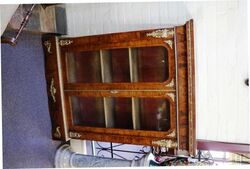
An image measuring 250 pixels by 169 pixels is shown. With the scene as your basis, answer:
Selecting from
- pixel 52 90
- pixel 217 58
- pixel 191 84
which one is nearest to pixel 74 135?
pixel 52 90

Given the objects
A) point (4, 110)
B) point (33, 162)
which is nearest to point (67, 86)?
point (4, 110)

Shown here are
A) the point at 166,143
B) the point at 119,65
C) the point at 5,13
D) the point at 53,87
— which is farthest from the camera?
the point at 53,87

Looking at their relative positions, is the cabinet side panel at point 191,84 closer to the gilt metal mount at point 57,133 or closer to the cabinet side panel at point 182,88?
the cabinet side panel at point 182,88

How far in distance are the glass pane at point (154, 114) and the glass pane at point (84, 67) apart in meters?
0.27

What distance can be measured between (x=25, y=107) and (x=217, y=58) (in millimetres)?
1035

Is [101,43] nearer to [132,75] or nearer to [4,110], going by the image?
[132,75]

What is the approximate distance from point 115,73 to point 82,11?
48 cm

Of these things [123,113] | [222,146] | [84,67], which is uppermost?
[84,67]

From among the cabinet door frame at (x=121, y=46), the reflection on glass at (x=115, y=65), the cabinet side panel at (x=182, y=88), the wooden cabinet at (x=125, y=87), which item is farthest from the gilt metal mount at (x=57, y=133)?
the cabinet side panel at (x=182, y=88)

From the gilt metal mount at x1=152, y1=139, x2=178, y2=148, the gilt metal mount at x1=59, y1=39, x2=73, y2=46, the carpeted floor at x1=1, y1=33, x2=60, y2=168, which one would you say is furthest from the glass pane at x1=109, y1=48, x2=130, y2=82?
the carpeted floor at x1=1, y1=33, x2=60, y2=168

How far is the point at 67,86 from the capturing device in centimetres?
128

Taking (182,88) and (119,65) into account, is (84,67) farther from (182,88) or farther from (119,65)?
(182,88)

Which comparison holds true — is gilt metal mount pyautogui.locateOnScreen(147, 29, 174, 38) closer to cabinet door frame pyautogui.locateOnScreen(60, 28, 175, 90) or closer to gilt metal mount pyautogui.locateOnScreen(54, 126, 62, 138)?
cabinet door frame pyautogui.locateOnScreen(60, 28, 175, 90)

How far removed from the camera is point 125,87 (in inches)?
45.3
